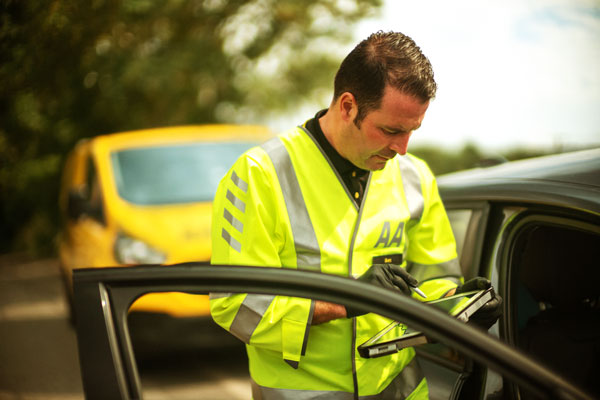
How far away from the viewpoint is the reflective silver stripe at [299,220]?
152 cm

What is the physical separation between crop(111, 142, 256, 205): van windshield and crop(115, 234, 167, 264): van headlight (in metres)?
0.42

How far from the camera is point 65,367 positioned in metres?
4.76

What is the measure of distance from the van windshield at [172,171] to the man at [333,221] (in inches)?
119

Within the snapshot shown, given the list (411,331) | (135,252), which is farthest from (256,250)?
(135,252)

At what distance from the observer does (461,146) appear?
23.8 feet

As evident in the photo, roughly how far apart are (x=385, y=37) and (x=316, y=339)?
836mm

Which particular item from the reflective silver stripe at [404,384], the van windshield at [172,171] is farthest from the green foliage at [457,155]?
the reflective silver stripe at [404,384]

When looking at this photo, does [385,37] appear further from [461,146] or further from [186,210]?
[461,146]

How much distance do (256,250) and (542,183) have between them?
2.94 ft

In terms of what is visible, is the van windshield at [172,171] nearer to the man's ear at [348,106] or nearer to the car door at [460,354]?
the car door at [460,354]

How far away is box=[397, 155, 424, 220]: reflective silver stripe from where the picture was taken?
1713 mm

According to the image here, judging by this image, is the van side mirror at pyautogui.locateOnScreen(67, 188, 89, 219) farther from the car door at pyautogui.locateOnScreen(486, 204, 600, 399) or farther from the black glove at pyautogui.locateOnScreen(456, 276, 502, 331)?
the black glove at pyautogui.locateOnScreen(456, 276, 502, 331)

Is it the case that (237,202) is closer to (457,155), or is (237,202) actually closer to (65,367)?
(65,367)

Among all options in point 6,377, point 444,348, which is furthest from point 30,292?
point 444,348
